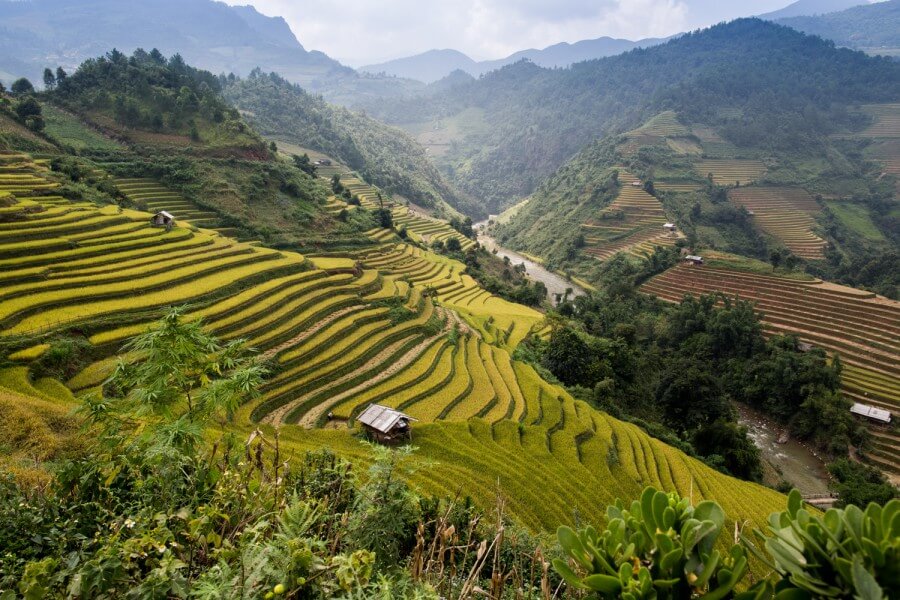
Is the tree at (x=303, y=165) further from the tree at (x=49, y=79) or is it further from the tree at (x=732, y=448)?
the tree at (x=732, y=448)

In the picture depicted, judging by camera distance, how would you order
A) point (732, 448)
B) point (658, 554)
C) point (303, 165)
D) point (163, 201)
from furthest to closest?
point (303, 165), point (163, 201), point (732, 448), point (658, 554)

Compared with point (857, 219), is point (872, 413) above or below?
below

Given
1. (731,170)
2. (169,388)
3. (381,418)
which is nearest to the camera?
(169,388)

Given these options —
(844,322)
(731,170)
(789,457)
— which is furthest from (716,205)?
(789,457)

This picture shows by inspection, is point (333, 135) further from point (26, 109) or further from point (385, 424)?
point (385, 424)

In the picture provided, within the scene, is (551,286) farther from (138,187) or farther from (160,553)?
(160,553)

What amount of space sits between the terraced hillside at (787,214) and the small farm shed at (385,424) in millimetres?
60827

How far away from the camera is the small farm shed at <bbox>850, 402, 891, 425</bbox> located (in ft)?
85.9

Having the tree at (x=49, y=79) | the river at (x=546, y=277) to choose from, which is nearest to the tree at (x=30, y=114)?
the tree at (x=49, y=79)

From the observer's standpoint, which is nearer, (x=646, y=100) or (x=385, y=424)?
(x=385, y=424)

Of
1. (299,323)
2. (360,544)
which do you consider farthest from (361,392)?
(360,544)

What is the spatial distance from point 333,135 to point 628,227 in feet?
182

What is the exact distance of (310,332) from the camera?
62.9 feet

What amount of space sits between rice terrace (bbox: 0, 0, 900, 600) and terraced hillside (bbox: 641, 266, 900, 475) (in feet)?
0.69
